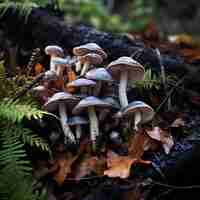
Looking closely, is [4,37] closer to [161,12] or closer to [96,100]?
[96,100]

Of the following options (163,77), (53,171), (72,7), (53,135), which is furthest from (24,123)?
(72,7)

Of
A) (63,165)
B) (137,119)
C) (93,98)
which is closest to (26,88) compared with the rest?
(93,98)

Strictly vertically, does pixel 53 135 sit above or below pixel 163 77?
below

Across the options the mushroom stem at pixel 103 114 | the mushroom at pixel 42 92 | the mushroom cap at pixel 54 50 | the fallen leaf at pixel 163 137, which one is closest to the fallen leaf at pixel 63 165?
the mushroom stem at pixel 103 114

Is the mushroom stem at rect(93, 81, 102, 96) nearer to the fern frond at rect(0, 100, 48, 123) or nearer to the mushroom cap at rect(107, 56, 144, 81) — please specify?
the mushroom cap at rect(107, 56, 144, 81)

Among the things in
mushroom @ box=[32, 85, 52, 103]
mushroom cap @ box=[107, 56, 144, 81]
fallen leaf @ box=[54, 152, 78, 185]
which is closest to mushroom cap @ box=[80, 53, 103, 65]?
mushroom cap @ box=[107, 56, 144, 81]

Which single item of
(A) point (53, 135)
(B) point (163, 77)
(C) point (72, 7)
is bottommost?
(C) point (72, 7)

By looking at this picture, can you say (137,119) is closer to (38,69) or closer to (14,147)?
(14,147)
